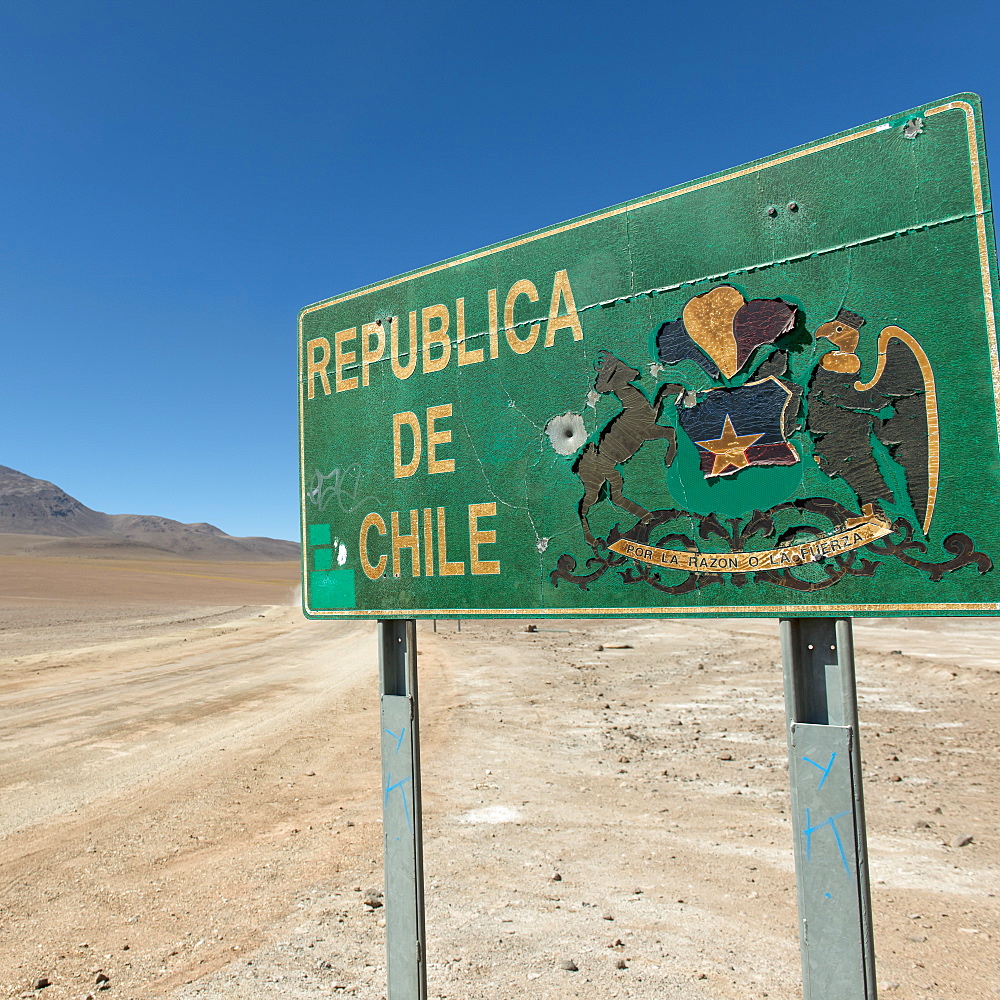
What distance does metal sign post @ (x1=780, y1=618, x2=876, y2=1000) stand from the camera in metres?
2.18

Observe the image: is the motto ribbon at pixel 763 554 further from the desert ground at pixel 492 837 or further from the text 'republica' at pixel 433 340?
the desert ground at pixel 492 837

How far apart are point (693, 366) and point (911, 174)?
82 cm

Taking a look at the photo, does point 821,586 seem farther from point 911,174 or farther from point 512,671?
point 512,671

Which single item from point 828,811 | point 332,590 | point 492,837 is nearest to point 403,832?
point 332,590

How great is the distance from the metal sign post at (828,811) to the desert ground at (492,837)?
2.37 metres

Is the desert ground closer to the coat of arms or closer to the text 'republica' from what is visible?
the coat of arms

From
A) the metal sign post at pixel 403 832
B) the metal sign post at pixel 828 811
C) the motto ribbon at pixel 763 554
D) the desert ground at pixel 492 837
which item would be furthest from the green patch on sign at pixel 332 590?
the desert ground at pixel 492 837

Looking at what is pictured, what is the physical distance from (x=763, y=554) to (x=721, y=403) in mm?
507

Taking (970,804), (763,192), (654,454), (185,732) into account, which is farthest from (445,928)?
(185,732)

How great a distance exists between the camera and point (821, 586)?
2.23 meters

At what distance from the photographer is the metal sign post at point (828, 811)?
2180mm

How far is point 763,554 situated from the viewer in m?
2.32

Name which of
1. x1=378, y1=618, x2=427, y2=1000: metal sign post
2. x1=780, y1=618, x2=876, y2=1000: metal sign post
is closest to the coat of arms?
x1=780, y1=618, x2=876, y2=1000: metal sign post

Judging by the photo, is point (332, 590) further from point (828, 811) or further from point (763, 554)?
point (828, 811)
